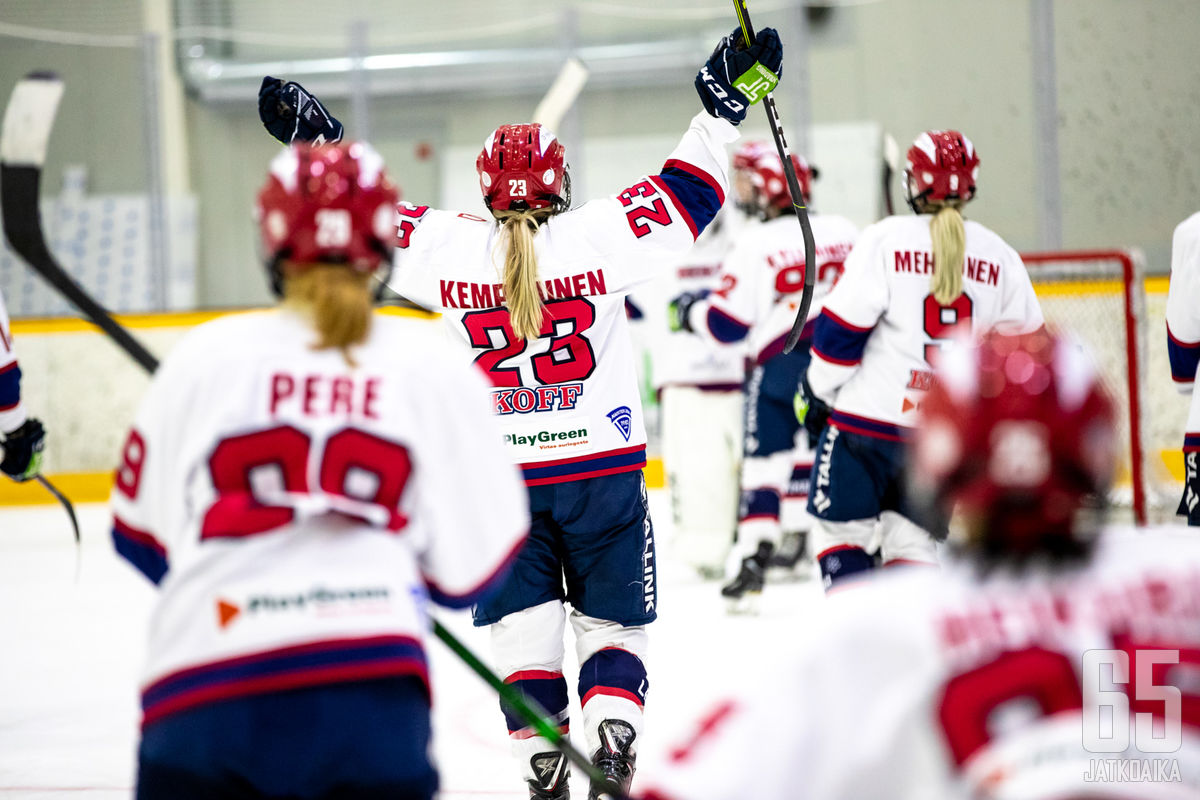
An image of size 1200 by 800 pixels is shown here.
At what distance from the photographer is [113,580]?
618 cm

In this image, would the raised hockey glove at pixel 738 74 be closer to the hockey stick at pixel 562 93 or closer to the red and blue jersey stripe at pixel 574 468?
the red and blue jersey stripe at pixel 574 468

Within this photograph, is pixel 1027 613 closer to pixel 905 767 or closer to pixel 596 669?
pixel 905 767

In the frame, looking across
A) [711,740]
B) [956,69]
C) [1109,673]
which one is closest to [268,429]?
[711,740]

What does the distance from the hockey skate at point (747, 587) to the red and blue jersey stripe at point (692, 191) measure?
2.39 meters

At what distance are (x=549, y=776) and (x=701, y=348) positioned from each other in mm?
3214

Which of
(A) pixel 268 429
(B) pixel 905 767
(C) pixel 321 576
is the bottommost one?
(B) pixel 905 767

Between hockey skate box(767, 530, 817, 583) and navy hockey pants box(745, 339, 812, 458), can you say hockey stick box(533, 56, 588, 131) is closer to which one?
navy hockey pants box(745, 339, 812, 458)

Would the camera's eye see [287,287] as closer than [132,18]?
Yes

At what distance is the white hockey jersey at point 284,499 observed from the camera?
1403 mm

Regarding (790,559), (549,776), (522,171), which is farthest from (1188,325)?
(790,559)

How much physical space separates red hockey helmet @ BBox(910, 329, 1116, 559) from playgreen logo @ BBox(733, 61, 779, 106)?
1773 mm

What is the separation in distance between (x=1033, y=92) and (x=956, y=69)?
71 centimetres

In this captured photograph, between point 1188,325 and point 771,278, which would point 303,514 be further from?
point 771,278

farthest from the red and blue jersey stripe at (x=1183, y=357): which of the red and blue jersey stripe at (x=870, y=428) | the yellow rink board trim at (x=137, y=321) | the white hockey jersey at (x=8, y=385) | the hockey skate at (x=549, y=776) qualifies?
the yellow rink board trim at (x=137, y=321)
